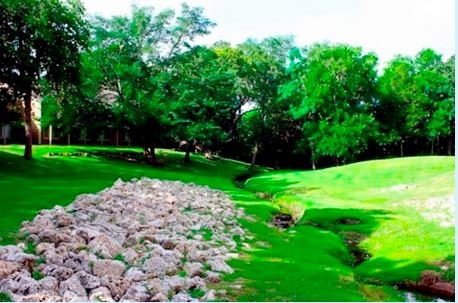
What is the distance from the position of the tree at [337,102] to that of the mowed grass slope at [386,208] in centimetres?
1264

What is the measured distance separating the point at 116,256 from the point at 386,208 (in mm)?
17973

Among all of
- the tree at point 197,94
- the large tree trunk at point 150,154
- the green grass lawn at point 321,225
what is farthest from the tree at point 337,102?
the large tree trunk at point 150,154

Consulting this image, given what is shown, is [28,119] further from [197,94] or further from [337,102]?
[337,102]

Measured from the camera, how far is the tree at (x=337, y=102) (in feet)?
195

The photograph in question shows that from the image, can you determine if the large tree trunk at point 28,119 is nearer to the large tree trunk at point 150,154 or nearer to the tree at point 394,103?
the large tree trunk at point 150,154

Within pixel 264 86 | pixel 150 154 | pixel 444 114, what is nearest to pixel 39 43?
pixel 150 154

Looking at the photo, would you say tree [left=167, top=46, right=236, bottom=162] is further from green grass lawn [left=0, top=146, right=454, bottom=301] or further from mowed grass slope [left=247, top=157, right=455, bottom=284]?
mowed grass slope [left=247, top=157, right=455, bottom=284]

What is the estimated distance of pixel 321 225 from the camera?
22297 millimetres

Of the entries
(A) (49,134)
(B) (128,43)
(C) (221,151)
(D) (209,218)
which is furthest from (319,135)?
(D) (209,218)

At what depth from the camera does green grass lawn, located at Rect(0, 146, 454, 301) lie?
11758 mm

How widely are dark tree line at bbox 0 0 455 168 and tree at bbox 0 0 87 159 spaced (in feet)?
0.25

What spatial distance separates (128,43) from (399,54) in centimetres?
4207

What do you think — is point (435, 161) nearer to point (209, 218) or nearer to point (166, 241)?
point (209, 218)

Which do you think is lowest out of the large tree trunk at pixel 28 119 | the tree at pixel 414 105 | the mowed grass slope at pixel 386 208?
the mowed grass slope at pixel 386 208
